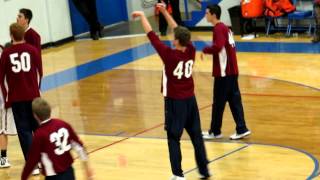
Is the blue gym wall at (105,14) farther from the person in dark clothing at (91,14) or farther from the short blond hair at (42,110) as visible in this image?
the short blond hair at (42,110)

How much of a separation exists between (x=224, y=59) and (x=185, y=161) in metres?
1.58

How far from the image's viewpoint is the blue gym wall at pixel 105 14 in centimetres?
2080

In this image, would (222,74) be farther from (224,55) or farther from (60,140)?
(60,140)

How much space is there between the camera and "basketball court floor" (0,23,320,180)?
9.81 m

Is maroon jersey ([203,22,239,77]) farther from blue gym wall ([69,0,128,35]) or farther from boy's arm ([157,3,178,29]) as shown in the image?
blue gym wall ([69,0,128,35])

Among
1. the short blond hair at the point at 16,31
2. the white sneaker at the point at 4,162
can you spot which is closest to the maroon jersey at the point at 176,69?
the short blond hair at the point at 16,31

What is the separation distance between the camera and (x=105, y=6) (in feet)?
72.2

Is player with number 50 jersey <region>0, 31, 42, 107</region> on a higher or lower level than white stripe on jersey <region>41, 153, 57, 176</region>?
higher

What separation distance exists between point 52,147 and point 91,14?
44.5 feet

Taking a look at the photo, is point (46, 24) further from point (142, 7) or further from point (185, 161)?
point (185, 161)

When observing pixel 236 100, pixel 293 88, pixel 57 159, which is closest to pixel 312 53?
pixel 293 88

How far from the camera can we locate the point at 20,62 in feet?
30.8

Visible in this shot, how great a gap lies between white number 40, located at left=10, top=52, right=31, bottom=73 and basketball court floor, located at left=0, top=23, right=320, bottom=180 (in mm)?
1556

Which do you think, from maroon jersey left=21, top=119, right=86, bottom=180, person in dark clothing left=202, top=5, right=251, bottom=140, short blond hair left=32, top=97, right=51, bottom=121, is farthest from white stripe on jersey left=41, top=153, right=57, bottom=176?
person in dark clothing left=202, top=5, right=251, bottom=140
